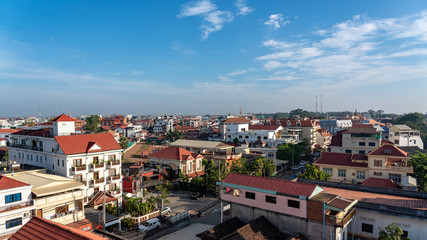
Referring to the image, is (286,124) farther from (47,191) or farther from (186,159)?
(47,191)

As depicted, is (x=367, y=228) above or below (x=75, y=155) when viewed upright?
below

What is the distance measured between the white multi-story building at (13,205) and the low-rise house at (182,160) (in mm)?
23847

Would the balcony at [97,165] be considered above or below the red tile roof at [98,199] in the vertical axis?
above

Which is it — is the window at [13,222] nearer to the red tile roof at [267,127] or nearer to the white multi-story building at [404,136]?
the red tile roof at [267,127]

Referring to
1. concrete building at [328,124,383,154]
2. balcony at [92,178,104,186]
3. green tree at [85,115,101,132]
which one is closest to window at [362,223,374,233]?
Answer: balcony at [92,178,104,186]

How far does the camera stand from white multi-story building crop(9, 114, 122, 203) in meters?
28.2

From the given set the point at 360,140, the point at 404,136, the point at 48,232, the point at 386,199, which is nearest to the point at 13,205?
the point at 48,232

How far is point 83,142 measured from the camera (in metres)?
30.0

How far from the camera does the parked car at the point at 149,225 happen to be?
2458 centimetres

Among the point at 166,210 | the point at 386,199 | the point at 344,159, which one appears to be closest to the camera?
the point at 386,199

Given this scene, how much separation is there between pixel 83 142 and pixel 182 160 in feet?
53.6

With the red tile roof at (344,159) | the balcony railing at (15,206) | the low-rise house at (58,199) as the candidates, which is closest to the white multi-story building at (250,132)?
the red tile roof at (344,159)

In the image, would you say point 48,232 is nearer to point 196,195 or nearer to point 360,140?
point 196,195

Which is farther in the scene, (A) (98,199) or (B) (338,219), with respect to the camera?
(A) (98,199)
